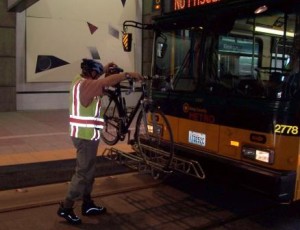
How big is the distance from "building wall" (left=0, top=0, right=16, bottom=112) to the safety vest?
9359 millimetres

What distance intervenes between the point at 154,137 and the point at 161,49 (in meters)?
1.35

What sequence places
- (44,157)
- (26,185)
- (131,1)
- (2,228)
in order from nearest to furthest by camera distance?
(2,228)
(26,185)
(44,157)
(131,1)

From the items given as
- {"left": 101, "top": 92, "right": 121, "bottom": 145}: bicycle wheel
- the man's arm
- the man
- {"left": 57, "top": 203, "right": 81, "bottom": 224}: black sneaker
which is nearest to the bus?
{"left": 101, "top": 92, "right": 121, "bottom": 145}: bicycle wheel

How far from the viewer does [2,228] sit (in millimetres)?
4840

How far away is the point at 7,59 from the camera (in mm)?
13625

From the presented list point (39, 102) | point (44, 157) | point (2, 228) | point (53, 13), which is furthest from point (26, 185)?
point (53, 13)

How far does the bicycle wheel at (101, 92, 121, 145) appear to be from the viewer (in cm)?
683

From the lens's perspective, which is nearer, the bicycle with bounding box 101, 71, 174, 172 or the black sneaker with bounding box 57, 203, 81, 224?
the black sneaker with bounding box 57, 203, 81, 224

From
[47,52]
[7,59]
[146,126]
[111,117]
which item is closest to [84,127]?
[146,126]

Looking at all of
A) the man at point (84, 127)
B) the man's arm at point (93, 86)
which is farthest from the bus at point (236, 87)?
the man's arm at point (93, 86)

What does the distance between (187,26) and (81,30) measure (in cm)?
994

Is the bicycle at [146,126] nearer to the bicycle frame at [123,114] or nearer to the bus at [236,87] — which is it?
the bicycle frame at [123,114]

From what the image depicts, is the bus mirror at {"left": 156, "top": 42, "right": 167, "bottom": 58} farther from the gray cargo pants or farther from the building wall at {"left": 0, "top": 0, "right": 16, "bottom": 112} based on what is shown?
the building wall at {"left": 0, "top": 0, "right": 16, "bottom": 112}

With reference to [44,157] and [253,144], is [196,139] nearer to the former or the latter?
[253,144]
